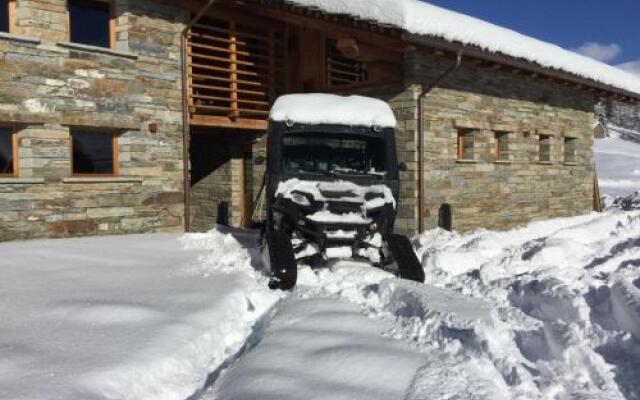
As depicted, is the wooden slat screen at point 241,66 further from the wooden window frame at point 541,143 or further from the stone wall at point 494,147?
the wooden window frame at point 541,143

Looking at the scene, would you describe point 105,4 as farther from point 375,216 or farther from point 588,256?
point 588,256

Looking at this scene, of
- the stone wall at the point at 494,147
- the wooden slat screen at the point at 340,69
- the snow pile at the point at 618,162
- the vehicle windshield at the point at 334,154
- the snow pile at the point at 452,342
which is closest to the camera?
the snow pile at the point at 452,342

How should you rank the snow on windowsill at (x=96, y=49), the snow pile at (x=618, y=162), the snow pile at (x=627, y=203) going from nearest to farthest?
the snow on windowsill at (x=96, y=49) < the snow pile at (x=627, y=203) < the snow pile at (x=618, y=162)

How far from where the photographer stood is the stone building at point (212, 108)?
883cm

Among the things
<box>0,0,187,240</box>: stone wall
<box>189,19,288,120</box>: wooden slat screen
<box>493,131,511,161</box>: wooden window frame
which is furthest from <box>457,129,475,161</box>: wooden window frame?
<box>0,0,187,240</box>: stone wall

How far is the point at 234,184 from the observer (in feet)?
42.6

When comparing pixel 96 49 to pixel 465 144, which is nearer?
pixel 96 49

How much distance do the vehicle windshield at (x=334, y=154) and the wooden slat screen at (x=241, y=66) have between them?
5.22 m

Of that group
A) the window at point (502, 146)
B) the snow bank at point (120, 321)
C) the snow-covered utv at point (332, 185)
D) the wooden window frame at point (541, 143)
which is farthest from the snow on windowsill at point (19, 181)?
the wooden window frame at point (541, 143)

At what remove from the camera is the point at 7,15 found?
879 centimetres

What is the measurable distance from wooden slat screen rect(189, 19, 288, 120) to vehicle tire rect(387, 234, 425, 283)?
20.8 ft

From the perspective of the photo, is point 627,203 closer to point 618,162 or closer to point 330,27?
point 330,27

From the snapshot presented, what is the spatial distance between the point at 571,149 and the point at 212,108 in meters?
10.6

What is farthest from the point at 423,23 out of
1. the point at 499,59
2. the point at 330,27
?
the point at 499,59
